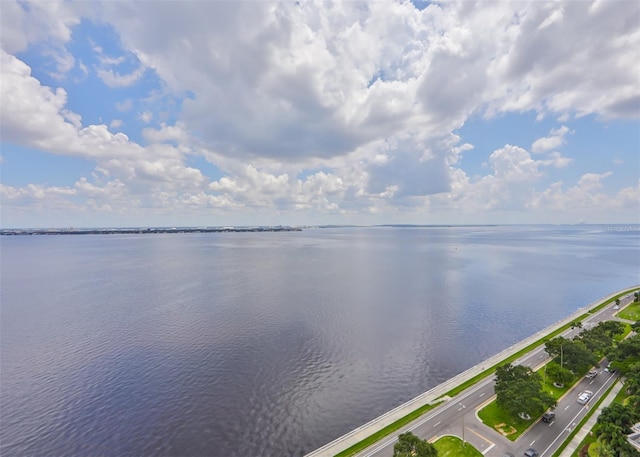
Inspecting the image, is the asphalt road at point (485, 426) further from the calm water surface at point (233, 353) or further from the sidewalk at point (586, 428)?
the calm water surface at point (233, 353)

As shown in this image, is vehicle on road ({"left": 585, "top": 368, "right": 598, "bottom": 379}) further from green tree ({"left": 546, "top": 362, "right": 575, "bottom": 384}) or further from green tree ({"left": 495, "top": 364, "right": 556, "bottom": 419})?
green tree ({"left": 495, "top": 364, "right": 556, "bottom": 419})

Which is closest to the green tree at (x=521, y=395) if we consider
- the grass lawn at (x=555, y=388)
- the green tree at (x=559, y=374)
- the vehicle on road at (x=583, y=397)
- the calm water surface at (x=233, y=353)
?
the grass lawn at (x=555, y=388)

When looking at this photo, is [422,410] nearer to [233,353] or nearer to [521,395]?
[521,395]

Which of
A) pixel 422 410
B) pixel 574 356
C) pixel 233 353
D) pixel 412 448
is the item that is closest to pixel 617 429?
pixel 574 356

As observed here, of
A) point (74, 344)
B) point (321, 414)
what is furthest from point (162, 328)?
point (321, 414)

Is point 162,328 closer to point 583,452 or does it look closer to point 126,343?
point 126,343
